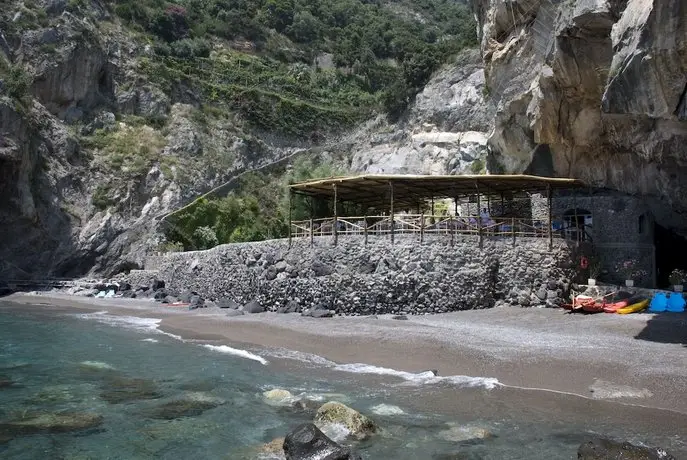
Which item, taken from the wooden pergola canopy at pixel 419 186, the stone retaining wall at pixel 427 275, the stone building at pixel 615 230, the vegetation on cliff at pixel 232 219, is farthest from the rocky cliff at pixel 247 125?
the stone retaining wall at pixel 427 275

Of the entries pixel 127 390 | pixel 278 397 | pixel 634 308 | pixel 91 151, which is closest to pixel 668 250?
pixel 634 308

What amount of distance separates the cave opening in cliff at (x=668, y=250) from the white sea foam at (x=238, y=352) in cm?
1877

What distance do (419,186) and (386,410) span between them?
49.7ft

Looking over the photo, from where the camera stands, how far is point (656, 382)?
32.8 ft

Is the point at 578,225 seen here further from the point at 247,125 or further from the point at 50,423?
the point at 247,125

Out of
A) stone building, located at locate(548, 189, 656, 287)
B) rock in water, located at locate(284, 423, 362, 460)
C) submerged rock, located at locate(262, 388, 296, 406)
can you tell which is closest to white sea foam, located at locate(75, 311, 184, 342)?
submerged rock, located at locate(262, 388, 296, 406)

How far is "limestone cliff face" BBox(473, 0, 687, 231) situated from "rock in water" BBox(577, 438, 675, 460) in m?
8.62

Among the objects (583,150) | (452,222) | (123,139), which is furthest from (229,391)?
(123,139)

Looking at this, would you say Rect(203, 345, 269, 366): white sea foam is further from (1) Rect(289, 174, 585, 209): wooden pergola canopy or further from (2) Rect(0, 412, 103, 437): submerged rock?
(1) Rect(289, 174, 585, 209): wooden pergola canopy

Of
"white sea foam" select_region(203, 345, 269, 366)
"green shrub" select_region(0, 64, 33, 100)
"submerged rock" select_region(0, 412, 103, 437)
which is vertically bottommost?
"submerged rock" select_region(0, 412, 103, 437)

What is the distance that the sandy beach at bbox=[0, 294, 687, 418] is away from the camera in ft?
34.0

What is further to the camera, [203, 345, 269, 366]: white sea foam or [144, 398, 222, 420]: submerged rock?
[203, 345, 269, 366]: white sea foam

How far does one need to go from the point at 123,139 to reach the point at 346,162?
1985 centimetres

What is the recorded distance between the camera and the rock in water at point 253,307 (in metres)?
23.1
